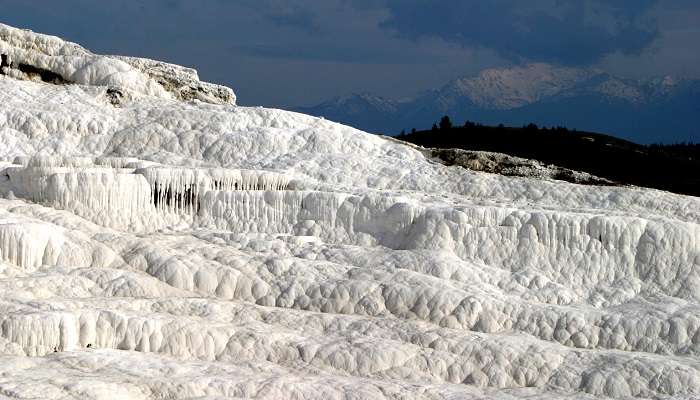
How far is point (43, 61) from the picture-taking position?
47.7 metres

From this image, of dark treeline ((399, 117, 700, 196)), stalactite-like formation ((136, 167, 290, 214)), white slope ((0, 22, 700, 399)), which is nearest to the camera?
white slope ((0, 22, 700, 399))

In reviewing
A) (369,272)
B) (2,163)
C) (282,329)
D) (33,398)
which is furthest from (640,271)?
(2,163)

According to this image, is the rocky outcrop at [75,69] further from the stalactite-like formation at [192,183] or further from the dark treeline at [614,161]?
the dark treeline at [614,161]

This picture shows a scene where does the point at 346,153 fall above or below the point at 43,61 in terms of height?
below

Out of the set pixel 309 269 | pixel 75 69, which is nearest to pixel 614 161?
pixel 309 269

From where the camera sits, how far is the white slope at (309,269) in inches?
957

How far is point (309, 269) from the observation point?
98.2 ft

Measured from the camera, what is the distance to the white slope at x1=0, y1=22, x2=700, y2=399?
79.8ft

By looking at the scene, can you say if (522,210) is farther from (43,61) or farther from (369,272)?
(43,61)

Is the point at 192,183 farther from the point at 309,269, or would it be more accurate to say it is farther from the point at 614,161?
the point at 614,161

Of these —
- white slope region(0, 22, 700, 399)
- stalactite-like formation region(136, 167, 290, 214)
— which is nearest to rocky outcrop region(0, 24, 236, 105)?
white slope region(0, 22, 700, 399)

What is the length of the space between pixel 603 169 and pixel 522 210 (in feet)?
59.5

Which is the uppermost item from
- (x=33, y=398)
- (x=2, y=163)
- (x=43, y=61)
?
(x=43, y=61)

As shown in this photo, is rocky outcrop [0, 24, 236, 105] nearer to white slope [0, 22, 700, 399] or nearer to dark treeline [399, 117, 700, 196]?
Result: white slope [0, 22, 700, 399]
